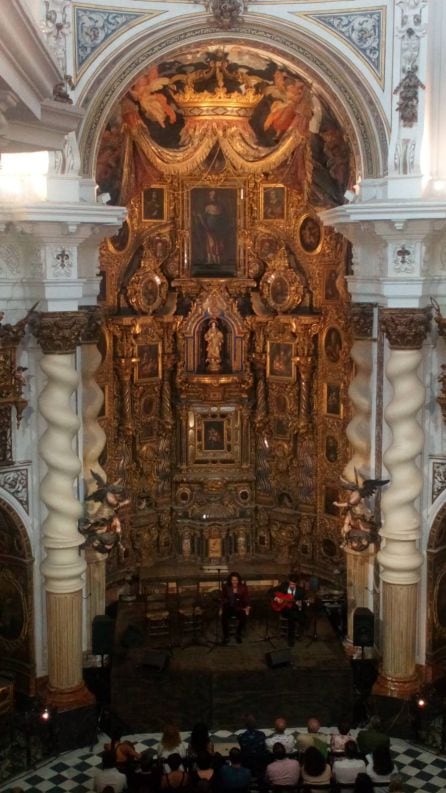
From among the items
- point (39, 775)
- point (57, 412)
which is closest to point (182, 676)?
point (39, 775)

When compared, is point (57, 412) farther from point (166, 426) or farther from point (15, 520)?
point (166, 426)

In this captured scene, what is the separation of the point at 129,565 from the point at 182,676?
16.8 ft

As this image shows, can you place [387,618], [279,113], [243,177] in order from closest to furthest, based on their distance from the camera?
[387,618], [279,113], [243,177]

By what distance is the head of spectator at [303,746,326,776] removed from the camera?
13.5 m

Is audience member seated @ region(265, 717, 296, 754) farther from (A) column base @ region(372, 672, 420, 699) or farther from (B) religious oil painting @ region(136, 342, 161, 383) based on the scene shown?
(B) religious oil painting @ region(136, 342, 161, 383)

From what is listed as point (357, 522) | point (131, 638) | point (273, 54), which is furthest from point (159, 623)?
point (273, 54)

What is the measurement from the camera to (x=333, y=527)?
2177 centimetres

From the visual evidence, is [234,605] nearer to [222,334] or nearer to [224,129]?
[222,334]

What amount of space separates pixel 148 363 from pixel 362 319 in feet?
18.1

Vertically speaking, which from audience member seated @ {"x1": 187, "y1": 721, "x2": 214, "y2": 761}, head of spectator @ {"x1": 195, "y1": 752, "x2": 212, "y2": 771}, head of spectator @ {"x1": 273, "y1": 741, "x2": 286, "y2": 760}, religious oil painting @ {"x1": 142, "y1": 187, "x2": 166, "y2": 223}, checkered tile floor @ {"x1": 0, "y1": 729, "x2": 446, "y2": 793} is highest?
religious oil painting @ {"x1": 142, "y1": 187, "x2": 166, "y2": 223}

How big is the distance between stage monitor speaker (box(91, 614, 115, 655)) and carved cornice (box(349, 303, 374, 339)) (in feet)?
22.0

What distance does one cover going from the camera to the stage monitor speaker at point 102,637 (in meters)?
17.7

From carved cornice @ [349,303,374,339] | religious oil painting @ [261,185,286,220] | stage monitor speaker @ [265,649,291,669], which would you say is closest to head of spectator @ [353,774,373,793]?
stage monitor speaker @ [265,649,291,669]

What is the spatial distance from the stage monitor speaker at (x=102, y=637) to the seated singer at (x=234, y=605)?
202 cm
